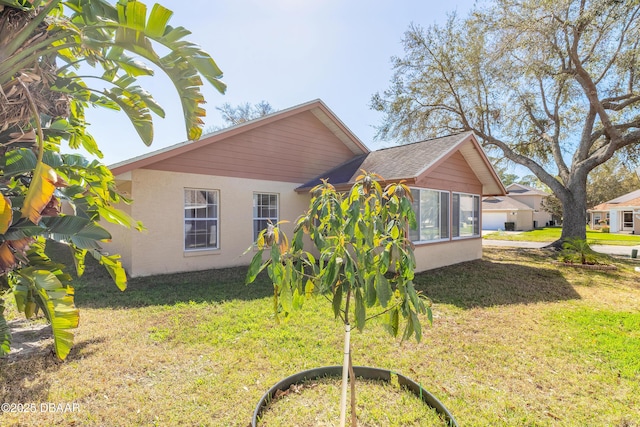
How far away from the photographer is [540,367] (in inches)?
156

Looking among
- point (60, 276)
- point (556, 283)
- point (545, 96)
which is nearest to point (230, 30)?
point (60, 276)

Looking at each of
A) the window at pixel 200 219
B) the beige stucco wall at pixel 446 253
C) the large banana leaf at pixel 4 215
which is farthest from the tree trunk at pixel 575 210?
the large banana leaf at pixel 4 215

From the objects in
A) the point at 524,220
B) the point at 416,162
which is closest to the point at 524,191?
the point at 524,220

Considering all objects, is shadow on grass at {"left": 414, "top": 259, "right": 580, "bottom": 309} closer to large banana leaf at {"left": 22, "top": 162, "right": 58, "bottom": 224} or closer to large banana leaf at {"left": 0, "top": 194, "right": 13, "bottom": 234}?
large banana leaf at {"left": 22, "top": 162, "right": 58, "bottom": 224}

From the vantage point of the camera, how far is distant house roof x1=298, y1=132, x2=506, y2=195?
362 inches

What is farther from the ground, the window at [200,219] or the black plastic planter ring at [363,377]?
the window at [200,219]

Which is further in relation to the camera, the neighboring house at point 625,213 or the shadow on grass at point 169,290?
the neighboring house at point 625,213

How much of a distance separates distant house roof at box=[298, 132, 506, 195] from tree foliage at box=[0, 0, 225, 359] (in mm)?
5804

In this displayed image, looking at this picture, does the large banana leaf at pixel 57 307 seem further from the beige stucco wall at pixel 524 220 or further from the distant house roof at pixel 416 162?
the beige stucco wall at pixel 524 220

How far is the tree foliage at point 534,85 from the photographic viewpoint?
1277 cm

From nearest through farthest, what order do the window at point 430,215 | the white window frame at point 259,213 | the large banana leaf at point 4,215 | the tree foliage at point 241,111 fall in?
the large banana leaf at point 4,215 → the window at point 430,215 → the white window frame at point 259,213 → the tree foliage at point 241,111

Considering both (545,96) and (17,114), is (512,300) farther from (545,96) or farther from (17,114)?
(545,96)

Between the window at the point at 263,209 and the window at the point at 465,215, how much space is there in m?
6.60

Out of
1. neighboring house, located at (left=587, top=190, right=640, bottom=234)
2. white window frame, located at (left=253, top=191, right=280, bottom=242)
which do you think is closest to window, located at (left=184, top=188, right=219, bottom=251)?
white window frame, located at (left=253, top=191, right=280, bottom=242)
